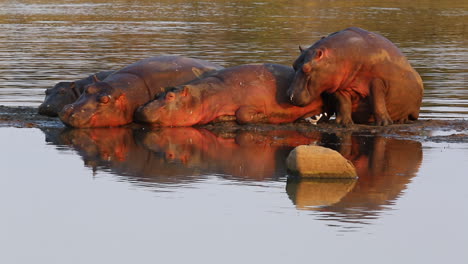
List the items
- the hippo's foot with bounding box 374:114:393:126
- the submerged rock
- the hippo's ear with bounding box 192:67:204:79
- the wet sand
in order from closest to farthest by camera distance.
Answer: the submerged rock → the wet sand → the hippo's foot with bounding box 374:114:393:126 → the hippo's ear with bounding box 192:67:204:79

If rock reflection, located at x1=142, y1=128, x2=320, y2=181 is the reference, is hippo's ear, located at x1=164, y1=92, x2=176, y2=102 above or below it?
above

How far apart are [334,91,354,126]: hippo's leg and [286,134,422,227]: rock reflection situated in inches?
36.3

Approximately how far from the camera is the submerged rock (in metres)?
10.3

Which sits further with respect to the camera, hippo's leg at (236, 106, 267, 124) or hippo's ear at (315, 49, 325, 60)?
hippo's leg at (236, 106, 267, 124)

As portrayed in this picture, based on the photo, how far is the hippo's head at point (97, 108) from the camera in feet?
45.0

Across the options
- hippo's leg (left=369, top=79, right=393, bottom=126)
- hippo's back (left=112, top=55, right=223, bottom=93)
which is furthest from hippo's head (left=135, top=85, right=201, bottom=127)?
hippo's leg (left=369, top=79, right=393, bottom=126)

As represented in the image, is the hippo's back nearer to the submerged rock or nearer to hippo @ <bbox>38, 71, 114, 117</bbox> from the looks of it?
hippo @ <bbox>38, 71, 114, 117</bbox>

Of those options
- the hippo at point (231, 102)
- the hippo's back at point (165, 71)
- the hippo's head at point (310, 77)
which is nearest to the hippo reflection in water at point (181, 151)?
the hippo at point (231, 102)

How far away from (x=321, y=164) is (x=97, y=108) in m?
4.32

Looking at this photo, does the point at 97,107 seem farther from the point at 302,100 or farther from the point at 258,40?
the point at 258,40

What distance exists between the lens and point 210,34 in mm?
32656

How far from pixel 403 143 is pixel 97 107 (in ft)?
12.7

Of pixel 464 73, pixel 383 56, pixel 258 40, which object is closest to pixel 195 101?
pixel 383 56

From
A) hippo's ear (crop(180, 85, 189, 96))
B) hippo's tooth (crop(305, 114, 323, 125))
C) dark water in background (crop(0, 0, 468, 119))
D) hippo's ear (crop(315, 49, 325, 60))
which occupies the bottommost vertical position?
dark water in background (crop(0, 0, 468, 119))
